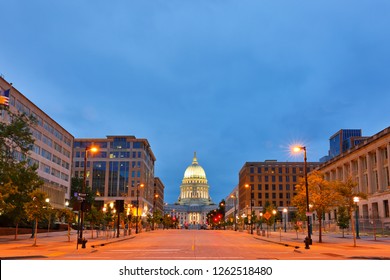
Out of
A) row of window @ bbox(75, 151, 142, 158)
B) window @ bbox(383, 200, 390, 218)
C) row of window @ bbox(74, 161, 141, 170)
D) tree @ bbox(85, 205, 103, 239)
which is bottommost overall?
tree @ bbox(85, 205, 103, 239)

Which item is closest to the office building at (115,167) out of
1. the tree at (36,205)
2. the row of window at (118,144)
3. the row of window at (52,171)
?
the row of window at (118,144)

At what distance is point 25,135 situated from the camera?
50719mm

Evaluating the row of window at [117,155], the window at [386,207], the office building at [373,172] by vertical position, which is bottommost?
the window at [386,207]

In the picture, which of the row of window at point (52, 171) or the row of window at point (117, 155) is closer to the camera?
the row of window at point (52, 171)

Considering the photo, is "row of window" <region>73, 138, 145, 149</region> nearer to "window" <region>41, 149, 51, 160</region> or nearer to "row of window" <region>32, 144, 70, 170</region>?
"row of window" <region>32, 144, 70, 170</region>

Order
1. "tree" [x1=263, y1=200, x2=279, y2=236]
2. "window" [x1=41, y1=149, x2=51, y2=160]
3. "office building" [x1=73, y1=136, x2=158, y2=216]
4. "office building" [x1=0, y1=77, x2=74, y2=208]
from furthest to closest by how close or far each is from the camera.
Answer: "office building" [x1=73, y1=136, x2=158, y2=216]
"window" [x1=41, y1=149, x2=51, y2=160]
"office building" [x1=0, y1=77, x2=74, y2=208]
"tree" [x1=263, y1=200, x2=279, y2=236]

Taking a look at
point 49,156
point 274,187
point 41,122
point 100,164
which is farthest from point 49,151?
point 274,187

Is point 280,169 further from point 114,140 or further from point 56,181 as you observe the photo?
point 56,181

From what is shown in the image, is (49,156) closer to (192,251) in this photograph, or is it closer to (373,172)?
(373,172)

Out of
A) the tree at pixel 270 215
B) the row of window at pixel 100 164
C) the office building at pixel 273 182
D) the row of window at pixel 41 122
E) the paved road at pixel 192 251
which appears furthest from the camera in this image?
the office building at pixel 273 182

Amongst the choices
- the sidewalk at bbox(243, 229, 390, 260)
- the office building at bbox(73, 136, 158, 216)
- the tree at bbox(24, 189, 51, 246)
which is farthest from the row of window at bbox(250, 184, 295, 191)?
the tree at bbox(24, 189, 51, 246)

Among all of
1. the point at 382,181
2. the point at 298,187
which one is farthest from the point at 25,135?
the point at 382,181

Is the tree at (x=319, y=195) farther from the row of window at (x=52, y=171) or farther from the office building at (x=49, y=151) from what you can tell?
the row of window at (x=52, y=171)

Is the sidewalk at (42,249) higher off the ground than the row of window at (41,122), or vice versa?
the row of window at (41,122)
